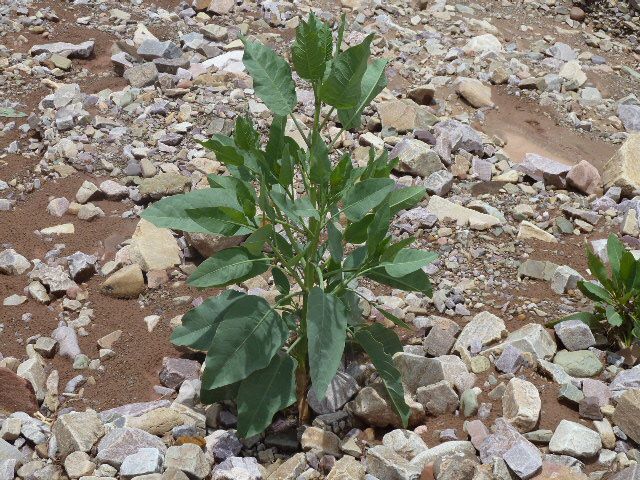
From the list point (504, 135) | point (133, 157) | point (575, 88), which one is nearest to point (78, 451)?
point (133, 157)

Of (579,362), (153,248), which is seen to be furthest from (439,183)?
(153,248)

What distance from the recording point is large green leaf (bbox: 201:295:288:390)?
2.60 m

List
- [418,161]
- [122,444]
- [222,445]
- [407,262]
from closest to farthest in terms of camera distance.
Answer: [407,262], [122,444], [222,445], [418,161]

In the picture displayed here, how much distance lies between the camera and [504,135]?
553 centimetres

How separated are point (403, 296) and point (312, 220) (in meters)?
1.09

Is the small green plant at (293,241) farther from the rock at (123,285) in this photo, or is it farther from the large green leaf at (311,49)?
the rock at (123,285)

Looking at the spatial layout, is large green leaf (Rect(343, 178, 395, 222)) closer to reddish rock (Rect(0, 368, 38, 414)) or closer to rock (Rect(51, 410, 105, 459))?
rock (Rect(51, 410, 105, 459))

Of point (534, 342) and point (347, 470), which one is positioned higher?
point (534, 342)

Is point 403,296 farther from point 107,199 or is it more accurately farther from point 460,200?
point 107,199

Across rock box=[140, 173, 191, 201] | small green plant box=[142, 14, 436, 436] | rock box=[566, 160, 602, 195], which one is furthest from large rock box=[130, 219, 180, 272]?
rock box=[566, 160, 602, 195]

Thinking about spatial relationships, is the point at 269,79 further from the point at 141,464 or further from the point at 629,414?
the point at 629,414

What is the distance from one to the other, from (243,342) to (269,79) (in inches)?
37.0

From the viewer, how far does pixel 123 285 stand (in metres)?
3.79

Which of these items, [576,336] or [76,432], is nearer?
[76,432]
